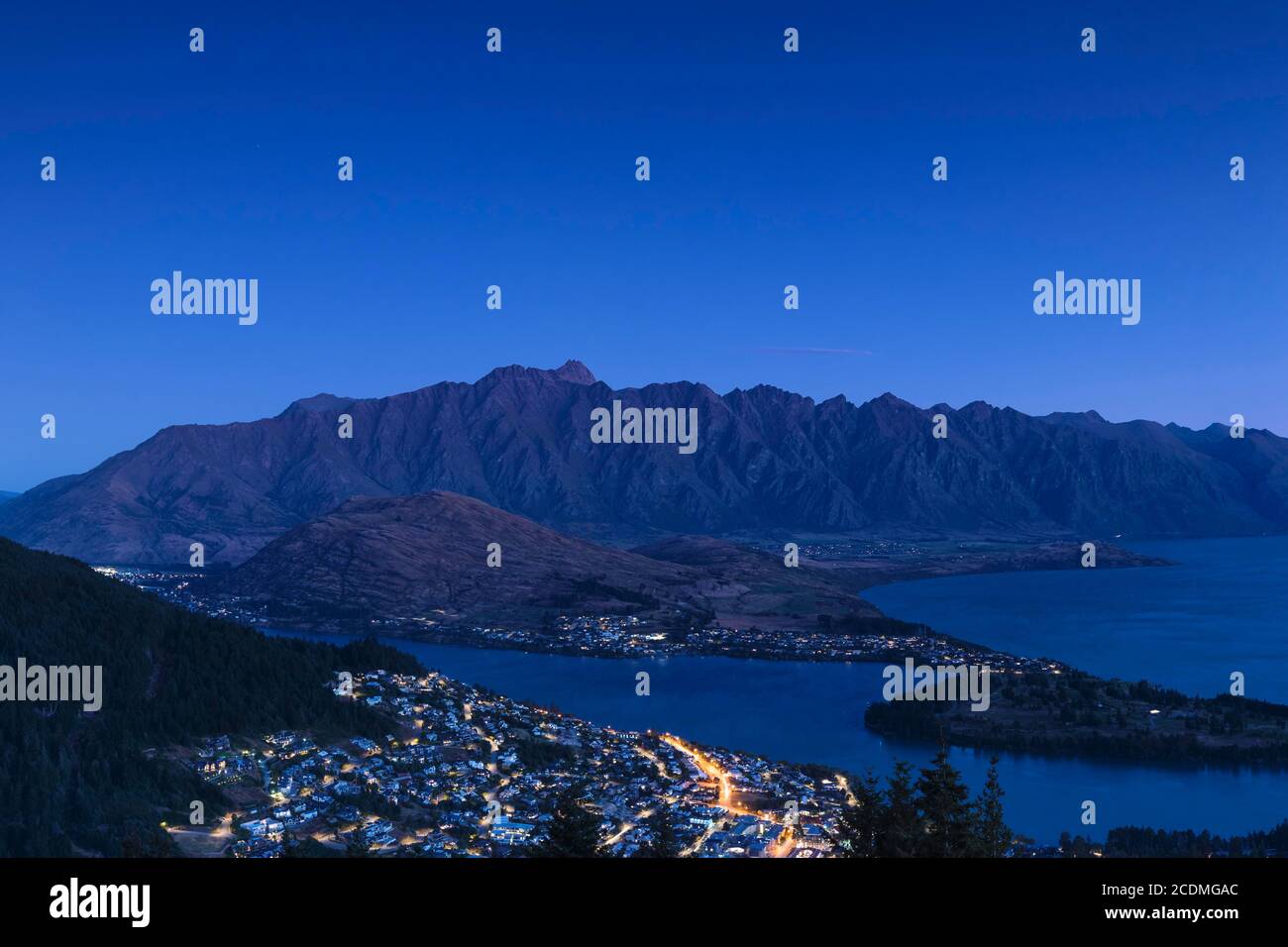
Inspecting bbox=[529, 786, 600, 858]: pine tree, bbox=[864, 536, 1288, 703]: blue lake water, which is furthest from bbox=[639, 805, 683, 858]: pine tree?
bbox=[864, 536, 1288, 703]: blue lake water

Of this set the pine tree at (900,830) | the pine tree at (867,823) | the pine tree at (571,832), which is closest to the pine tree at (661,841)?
the pine tree at (571,832)

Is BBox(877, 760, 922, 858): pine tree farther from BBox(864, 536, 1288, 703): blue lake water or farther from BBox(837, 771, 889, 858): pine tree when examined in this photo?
BBox(864, 536, 1288, 703): blue lake water

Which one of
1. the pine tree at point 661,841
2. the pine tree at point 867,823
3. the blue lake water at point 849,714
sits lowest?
the blue lake water at point 849,714

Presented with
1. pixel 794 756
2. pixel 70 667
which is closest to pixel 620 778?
pixel 794 756

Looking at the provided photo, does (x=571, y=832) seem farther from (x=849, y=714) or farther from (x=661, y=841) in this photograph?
(x=849, y=714)

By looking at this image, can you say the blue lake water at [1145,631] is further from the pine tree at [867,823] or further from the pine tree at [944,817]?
the pine tree at [944,817]

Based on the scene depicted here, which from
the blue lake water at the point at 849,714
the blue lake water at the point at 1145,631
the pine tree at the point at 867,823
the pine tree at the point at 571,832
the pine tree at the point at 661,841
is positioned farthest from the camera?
the blue lake water at the point at 1145,631

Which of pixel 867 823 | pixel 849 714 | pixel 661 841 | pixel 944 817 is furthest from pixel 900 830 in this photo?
pixel 849 714

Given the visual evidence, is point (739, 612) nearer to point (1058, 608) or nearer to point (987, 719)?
point (1058, 608)
